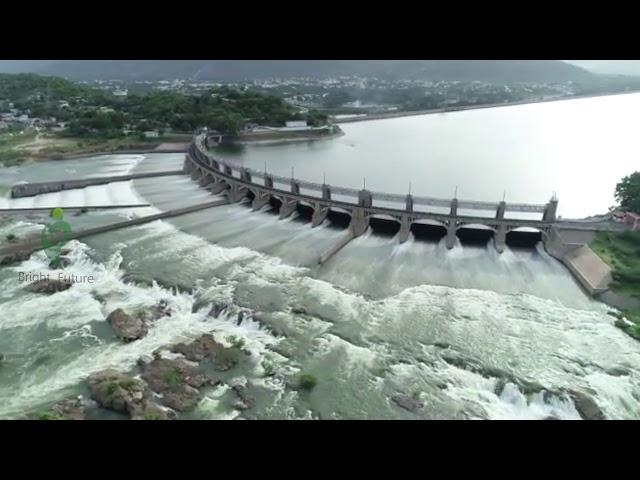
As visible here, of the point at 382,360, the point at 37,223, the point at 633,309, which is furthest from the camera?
the point at 37,223

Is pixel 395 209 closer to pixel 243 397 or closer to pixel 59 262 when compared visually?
pixel 243 397

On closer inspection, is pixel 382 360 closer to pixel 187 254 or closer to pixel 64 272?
pixel 187 254

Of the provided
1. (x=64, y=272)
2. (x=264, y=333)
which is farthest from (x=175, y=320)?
(x=64, y=272)

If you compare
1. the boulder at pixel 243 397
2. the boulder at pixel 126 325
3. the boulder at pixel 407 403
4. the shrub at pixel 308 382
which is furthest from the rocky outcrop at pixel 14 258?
the boulder at pixel 407 403

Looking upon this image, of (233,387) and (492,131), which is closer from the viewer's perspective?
(233,387)

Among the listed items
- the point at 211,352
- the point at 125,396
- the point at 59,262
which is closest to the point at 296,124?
the point at 59,262

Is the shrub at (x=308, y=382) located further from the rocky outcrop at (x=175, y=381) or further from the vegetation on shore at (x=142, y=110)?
the vegetation on shore at (x=142, y=110)
